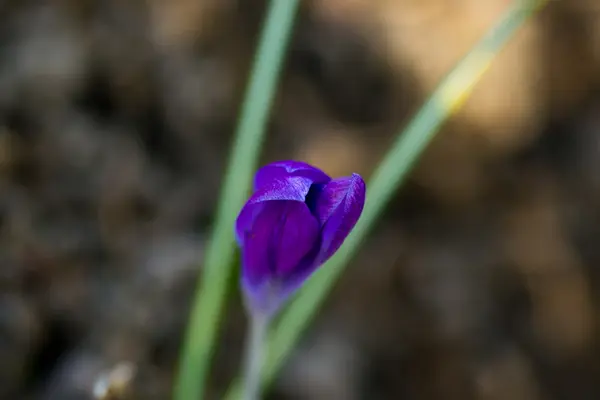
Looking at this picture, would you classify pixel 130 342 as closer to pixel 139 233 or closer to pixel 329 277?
pixel 139 233

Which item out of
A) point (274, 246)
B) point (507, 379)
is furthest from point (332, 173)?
point (274, 246)

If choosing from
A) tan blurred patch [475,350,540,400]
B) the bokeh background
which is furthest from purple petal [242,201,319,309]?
tan blurred patch [475,350,540,400]

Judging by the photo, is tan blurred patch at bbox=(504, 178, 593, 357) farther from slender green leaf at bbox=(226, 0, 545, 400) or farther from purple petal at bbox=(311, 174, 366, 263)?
purple petal at bbox=(311, 174, 366, 263)

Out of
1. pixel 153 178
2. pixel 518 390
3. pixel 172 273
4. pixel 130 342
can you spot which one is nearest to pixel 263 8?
pixel 153 178

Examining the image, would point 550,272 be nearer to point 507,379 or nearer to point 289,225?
point 507,379

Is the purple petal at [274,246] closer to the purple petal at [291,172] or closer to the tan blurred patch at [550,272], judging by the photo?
the purple petal at [291,172]

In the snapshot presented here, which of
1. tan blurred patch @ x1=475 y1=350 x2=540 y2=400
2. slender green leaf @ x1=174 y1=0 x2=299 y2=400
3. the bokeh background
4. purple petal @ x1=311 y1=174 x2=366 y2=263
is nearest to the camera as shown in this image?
purple petal @ x1=311 y1=174 x2=366 y2=263
